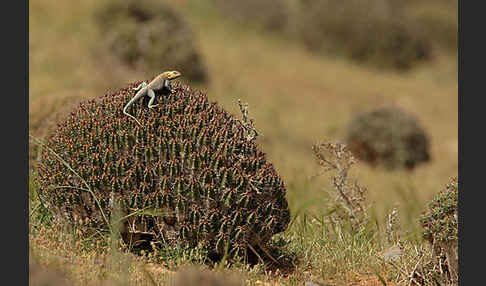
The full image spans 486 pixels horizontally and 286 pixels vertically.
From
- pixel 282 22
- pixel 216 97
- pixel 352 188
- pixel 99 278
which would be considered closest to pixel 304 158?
pixel 216 97

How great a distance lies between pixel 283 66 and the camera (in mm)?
23375

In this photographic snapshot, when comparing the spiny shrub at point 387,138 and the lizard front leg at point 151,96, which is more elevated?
the lizard front leg at point 151,96

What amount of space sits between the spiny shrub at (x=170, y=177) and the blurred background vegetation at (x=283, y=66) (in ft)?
9.16

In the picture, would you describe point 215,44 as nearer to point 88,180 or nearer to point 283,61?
point 283,61

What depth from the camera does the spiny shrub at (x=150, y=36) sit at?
1767cm

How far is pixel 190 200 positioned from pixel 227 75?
16.3m

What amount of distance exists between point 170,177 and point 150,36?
14244mm

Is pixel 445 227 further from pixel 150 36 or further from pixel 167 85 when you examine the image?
pixel 150 36

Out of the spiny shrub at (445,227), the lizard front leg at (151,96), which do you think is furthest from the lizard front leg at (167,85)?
the spiny shrub at (445,227)

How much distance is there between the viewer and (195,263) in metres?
4.55

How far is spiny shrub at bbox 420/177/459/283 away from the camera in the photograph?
4672 millimetres

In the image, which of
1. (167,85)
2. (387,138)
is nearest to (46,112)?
(167,85)

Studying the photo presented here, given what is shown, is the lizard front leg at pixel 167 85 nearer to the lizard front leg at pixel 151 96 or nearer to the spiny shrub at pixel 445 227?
the lizard front leg at pixel 151 96

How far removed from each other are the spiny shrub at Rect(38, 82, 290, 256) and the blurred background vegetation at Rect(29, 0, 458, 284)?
9.16 feet
